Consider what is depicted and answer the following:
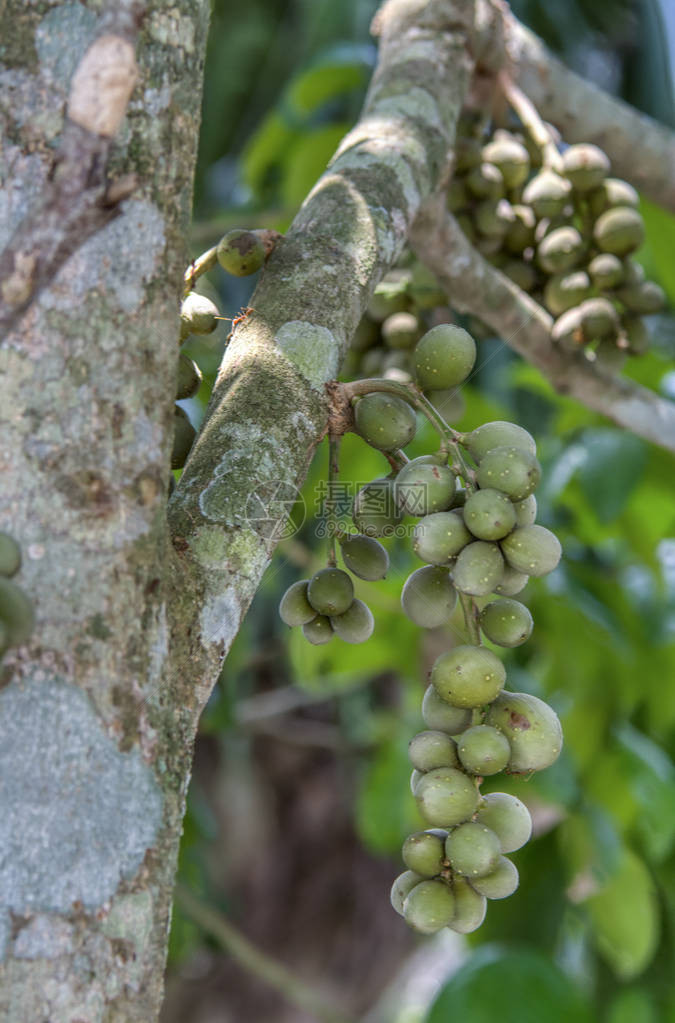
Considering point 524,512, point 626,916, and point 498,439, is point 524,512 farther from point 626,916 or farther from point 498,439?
point 626,916

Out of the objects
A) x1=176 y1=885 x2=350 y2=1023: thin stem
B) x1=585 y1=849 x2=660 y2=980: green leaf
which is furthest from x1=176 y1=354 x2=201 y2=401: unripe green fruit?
x1=585 y1=849 x2=660 y2=980: green leaf

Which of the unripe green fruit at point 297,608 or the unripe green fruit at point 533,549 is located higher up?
the unripe green fruit at point 533,549

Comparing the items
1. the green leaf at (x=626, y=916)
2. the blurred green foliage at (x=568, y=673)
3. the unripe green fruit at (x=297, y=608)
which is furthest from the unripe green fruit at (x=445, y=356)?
the green leaf at (x=626, y=916)

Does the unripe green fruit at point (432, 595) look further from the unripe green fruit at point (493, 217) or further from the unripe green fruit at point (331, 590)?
the unripe green fruit at point (493, 217)

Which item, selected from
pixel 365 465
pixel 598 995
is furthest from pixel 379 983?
pixel 365 465

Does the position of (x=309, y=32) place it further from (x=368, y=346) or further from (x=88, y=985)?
(x=88, y=985)

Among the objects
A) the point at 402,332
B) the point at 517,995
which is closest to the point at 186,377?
the point at 402,332

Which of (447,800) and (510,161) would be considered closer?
(447,800)
